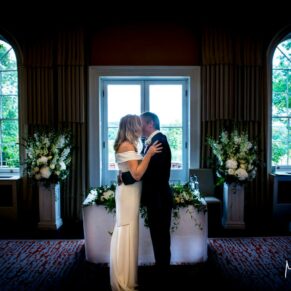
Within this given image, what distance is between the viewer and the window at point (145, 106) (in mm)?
5711

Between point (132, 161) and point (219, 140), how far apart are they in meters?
2.92

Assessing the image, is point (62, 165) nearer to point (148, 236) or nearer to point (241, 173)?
point (148, 236)

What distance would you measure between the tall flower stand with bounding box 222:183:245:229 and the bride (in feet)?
7.75

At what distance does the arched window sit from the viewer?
5.93m

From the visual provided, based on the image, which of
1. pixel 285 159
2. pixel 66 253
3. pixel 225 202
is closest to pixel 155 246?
pixel 66 253

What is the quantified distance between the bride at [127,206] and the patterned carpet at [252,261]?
38.5 inches

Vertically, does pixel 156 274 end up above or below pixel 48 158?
below

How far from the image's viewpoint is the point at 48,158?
4984 millimetres

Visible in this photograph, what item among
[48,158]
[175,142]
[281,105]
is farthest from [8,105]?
[281,105]

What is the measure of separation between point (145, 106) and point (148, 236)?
2789 millimetres

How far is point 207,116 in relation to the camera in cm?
569

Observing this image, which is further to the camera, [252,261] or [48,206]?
[48,206]

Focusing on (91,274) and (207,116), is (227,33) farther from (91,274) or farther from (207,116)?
(91,274)

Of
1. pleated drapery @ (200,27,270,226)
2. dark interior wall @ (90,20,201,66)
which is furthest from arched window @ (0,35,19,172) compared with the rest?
pleated drapery @ (200,27,270,226)
